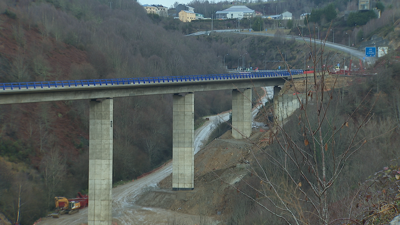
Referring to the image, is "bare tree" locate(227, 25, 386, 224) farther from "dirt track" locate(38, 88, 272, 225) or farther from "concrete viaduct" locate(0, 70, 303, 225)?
"dirt track" locate(38, 88, 272, 225)

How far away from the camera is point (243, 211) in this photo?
35.0 meters

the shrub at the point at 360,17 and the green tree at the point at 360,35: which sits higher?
the shrub at the point at 360,17

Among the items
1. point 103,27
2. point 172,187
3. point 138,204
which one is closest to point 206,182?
point 172,187

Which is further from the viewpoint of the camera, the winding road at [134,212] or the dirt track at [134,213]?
the winding road at [134,212]

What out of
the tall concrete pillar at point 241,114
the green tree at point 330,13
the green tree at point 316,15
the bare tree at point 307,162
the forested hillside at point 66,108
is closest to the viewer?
the bare tree at point 307,162

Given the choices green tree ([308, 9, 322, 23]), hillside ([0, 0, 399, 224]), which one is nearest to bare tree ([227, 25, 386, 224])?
hillside ([0, 0, 399, 224])

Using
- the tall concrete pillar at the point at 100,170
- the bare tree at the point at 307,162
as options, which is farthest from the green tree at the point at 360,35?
the tall concrete pillar at the point at 100,170

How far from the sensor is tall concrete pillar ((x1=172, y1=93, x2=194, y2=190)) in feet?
160

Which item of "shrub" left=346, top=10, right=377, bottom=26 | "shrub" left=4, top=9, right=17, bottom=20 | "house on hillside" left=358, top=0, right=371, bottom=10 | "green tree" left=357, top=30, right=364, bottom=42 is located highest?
"house on hillside" left=358, top=0, right=371, bottom=10

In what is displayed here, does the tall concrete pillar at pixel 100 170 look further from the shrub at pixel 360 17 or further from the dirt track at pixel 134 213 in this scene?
the shrub at pixel 360 17

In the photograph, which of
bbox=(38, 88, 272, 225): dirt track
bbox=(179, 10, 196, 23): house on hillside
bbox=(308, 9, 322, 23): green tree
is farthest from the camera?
bbox=(179, 10, 196, 23): house on hillside

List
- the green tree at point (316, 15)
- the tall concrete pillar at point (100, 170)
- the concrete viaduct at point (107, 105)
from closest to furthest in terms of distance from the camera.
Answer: the concrete viaduct at point (107, 105)
the tall concrete pillar at point (100, 170)
the green tree at point (316, 15)

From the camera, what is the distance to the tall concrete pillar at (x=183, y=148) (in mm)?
48625

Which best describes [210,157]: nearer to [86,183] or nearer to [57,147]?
[86,183]
